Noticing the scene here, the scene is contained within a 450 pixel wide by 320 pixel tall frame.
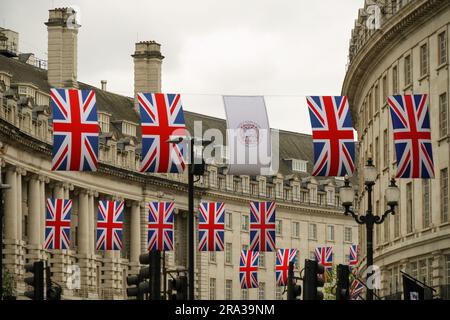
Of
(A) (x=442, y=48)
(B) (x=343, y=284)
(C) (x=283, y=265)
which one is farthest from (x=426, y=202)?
(C) (x=283, y=265)

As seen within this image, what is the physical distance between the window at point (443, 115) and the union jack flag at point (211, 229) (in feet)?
55.6

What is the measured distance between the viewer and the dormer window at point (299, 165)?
177 meters

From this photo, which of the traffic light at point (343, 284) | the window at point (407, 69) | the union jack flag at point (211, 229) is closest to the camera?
the traffic light at point (343, 284)

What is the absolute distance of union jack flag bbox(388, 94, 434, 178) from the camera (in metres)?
55.0

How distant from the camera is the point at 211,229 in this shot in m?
85.8

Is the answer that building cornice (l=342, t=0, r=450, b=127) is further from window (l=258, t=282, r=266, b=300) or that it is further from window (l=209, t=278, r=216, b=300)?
window (l=258, t=282, r=266, b=300)

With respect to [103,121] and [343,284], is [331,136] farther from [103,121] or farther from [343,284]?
[103,121]

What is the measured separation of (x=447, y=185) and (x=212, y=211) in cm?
2071

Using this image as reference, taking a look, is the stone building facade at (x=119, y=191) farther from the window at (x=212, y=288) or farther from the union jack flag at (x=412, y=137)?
the union jack flag at (x=412, y=137)

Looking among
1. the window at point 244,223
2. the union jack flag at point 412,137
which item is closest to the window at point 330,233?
the window at point 244,223

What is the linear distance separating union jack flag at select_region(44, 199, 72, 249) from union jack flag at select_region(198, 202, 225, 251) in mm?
6886

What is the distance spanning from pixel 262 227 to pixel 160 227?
5545mm

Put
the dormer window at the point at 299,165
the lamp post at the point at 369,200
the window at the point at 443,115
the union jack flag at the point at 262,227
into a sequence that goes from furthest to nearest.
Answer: the dormer window at the point at 299,165
the union jack flag at the point at 262,227
the window at the point at 443,115
the lamp post at the point at 369,200
